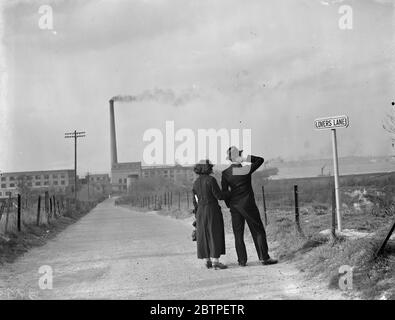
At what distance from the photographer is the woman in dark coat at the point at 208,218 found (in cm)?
831

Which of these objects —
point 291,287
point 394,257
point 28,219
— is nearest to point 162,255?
point 291,287

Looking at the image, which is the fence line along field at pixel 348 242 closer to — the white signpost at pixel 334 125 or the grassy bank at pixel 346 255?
the grassy bank at pixel 346 255

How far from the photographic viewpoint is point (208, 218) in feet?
27.7

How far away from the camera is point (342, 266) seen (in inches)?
263

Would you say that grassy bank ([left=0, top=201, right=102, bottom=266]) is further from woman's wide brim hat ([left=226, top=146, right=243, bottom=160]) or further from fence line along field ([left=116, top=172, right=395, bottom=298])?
fence line along field ([left=116, top=172, right=395, bottom=298])

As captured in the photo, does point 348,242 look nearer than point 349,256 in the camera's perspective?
No

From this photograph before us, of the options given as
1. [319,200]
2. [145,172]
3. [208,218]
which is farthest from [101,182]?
[208,218]

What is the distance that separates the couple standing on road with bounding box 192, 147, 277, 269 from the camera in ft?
27.3

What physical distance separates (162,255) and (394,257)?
5.22 m

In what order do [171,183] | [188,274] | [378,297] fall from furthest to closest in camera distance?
1. [171,183]
2. [188,274]
3. [378,297]

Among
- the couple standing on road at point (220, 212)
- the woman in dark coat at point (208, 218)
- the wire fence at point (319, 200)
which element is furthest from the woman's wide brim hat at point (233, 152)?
the wire fence at point (319, 200)

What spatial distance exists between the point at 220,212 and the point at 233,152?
104cm

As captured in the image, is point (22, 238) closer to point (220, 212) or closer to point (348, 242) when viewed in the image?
point (220, 212)
